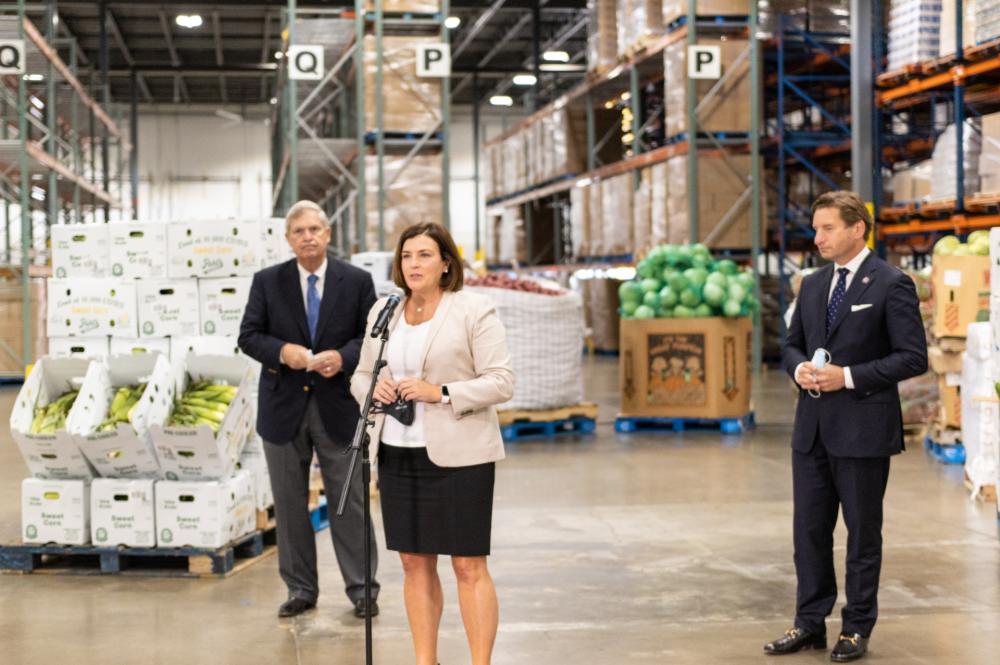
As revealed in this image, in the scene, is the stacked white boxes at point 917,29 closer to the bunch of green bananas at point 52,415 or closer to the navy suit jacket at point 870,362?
the navy suit jacket at point 870,362

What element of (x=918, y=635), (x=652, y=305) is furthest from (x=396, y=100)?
(x=918, y=635)

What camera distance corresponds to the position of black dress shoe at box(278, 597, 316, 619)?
217 inches

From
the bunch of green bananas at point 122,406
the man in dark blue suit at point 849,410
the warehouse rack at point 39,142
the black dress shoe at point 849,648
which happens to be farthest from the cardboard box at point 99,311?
the warehouse rack at point 39,142

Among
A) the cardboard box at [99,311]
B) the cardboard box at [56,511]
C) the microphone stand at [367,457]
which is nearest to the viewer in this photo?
the microphone stand at [367,457]

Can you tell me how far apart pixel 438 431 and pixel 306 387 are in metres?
1.62

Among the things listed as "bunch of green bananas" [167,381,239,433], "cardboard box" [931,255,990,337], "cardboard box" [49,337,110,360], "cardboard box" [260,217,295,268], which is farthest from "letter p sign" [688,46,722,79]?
"bunch of green bananas" [167,381,239,433]

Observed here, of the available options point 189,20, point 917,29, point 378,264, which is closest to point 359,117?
point 378,264

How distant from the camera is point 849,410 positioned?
4.66m

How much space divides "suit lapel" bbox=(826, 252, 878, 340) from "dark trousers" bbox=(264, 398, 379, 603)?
2099 mm

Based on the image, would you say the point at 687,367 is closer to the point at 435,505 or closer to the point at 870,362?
the point at 870,362

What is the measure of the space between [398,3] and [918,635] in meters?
10.3

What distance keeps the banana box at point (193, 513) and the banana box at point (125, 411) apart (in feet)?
0.64

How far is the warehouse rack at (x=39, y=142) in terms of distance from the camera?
1736cm

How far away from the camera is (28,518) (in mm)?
6469
